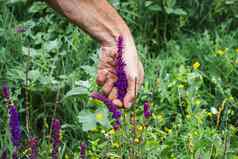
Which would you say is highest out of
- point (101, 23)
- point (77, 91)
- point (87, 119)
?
point (101, 23)

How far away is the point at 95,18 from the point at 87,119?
2.99 feet

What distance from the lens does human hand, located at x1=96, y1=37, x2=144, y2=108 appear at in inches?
78.7

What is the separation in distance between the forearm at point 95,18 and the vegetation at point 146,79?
0.36 m

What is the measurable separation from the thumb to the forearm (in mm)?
203

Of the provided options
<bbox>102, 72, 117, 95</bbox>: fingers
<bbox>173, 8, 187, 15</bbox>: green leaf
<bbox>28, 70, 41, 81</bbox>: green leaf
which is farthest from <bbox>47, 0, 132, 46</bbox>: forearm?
<bbox>173, 8, 187, 15</bbox>: green leaf

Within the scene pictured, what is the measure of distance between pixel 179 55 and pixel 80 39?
58 centimetres

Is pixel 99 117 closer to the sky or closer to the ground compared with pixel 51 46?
closer to the ground

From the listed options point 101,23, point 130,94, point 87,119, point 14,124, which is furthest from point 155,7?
point 14,124

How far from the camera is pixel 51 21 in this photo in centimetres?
420

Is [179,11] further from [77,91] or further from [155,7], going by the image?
[77,91]

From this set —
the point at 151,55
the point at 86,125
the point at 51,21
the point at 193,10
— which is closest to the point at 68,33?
the point at 51,21

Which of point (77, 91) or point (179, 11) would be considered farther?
point (179, 11)

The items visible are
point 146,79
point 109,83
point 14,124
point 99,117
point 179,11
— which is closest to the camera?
point 14,124

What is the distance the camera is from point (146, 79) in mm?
3496
